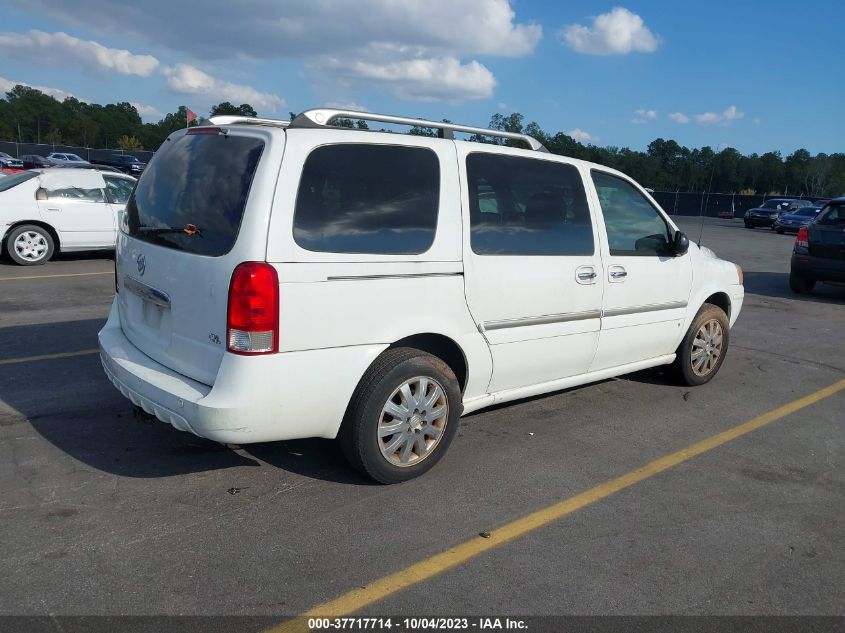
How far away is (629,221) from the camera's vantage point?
537cm

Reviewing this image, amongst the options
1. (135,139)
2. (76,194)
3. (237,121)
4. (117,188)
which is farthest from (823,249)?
(135,139)

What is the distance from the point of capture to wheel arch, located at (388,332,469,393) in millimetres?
4145

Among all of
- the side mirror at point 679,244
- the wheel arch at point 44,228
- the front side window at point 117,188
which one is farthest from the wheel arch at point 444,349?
the front side window at point 117,188

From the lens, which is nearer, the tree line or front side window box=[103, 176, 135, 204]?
front side window box=[103, 176, 135, 204]

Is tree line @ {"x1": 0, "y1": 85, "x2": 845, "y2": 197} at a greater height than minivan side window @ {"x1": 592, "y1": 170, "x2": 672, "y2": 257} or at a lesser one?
greater

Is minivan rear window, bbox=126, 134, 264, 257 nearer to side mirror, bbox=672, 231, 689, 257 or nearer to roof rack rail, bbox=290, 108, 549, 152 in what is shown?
roof rack rail, bbox=290, 108, 549, 152

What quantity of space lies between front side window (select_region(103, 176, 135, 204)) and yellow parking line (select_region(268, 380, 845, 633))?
418 inches

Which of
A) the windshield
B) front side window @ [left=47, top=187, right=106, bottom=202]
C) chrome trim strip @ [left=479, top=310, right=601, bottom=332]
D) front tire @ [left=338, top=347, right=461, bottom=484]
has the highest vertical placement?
the windshield

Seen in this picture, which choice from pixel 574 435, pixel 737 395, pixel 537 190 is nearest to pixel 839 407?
pixel 737 395

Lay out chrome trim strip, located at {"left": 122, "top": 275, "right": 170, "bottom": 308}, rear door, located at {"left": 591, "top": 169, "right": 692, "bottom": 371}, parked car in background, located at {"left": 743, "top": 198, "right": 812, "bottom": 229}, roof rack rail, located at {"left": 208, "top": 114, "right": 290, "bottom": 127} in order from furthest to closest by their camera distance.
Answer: parked car in background, located at {"left": 743, "top": 198, "right": 812, "bottom": 229}, rear door, located at {"left": 591, "top": 169, "right": 692, "bottom": 371}, roof rack rail, located at {"left": 208, "top": 114, "right": 290, "bottom": 127}, chrome trim strip, located at {"left": 122, "top": 275, "right": 170, "bottom": 308}

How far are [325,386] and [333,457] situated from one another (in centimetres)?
89

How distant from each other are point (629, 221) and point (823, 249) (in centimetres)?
813

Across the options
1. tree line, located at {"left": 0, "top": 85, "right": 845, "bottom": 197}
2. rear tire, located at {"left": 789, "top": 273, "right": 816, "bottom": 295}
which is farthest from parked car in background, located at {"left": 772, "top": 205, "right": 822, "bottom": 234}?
tree line, located at {"left": 0, "top": 85, "right": 845, "bottom": 197}

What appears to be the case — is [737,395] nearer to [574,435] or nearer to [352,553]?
[574,435]
